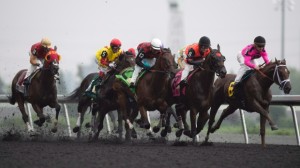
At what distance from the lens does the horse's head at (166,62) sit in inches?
523

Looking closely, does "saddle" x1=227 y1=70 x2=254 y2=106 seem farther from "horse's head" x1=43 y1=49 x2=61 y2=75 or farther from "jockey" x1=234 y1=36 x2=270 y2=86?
"horse's head" x1=43 y1=49 x2=61 y2=75

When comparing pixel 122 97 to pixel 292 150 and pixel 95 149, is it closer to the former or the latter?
pixel 95 149

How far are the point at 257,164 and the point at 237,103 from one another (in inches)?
171

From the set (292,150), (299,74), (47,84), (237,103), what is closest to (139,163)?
(292,150)

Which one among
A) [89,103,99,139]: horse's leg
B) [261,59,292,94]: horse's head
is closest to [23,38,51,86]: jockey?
[89,103,99,139]: horse's leg

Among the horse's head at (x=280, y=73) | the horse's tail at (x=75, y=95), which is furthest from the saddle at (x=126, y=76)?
the horse's tail at (x=75, y=95)

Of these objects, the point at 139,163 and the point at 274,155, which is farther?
the point at 274,155

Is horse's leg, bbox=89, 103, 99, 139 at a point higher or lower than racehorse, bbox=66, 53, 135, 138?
lower

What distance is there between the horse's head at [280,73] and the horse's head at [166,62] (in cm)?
164

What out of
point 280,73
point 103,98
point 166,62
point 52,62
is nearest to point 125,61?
point 103,98

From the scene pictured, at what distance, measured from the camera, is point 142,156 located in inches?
435

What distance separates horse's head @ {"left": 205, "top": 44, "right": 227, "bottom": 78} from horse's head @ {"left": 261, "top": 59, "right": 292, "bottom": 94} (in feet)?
3.05

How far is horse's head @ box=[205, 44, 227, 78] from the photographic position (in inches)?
515

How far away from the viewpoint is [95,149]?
40.8 ft
